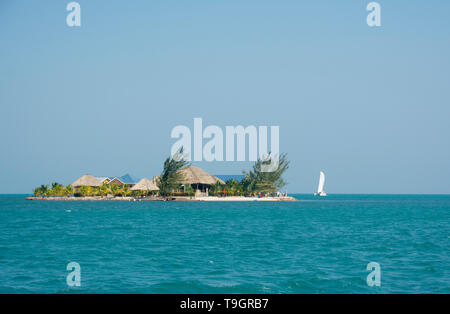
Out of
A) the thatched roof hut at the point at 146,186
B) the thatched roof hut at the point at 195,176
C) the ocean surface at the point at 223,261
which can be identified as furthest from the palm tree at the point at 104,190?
the ocean surface at the point at 223,261

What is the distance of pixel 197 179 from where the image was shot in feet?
347

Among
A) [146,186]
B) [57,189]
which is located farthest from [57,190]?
[146,186]

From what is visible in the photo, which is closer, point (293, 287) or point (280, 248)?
point (293, 287)

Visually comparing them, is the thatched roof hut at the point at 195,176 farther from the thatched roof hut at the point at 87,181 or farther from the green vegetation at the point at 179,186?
the thatched roof hut at the point at 87,181

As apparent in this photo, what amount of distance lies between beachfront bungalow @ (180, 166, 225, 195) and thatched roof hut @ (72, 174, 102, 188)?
25.1 m

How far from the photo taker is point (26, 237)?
31.6 meters

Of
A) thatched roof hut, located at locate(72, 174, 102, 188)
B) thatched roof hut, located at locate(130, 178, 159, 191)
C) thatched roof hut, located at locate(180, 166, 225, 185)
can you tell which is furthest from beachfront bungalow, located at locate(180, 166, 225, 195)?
thatched roof hut, located at locate(72, 174, 102, 188)

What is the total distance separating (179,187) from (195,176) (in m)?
4.50

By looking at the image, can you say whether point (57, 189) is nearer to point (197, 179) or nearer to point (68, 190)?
point (68, 190)

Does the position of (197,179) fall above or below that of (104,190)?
above

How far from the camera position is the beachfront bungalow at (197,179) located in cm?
10525
